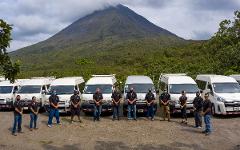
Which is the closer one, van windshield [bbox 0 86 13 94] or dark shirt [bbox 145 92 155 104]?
dark shirt [bbox 145 92 155 104]

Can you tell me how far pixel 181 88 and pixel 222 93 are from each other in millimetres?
2171

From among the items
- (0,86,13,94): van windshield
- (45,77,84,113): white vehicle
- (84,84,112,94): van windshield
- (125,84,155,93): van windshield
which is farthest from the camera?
(0,86,13,94): van windshield

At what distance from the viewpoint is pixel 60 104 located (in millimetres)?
21703

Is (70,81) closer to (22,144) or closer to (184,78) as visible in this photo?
(184,78)

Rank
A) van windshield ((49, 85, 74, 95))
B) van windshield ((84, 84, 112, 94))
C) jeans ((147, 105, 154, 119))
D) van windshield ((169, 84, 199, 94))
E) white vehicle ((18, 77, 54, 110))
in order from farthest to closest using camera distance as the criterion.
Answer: white vehicle ((18, 77, 54, 110)) < van windshield ((49, 85, 74, 95)) < van windshield ((84, 84, 112, 94)) < van windshield ((169, 84, 199, 94)) < jeans ((147, 105, 154, 119))

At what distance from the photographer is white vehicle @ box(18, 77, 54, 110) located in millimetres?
23172

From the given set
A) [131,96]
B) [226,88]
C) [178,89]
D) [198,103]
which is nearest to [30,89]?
[131,96]

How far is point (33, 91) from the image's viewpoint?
23.9 m

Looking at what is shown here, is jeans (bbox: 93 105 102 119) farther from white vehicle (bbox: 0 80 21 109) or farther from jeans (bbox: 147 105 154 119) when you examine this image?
white vehicle (bbox: 0 80 21 109)

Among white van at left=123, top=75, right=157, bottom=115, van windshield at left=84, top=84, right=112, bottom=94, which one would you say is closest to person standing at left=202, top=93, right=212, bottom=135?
white van at left=123, top=75, right=157, bottom=115

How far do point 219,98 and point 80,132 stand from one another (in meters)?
7.17

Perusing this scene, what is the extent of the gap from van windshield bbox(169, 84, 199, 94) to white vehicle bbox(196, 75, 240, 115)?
844mm

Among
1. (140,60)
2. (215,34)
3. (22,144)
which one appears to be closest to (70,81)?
(22,144)

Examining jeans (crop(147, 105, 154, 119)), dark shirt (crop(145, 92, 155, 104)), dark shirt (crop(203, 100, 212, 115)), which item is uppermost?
dark shirt (crop(145, 92, 155, 104))
